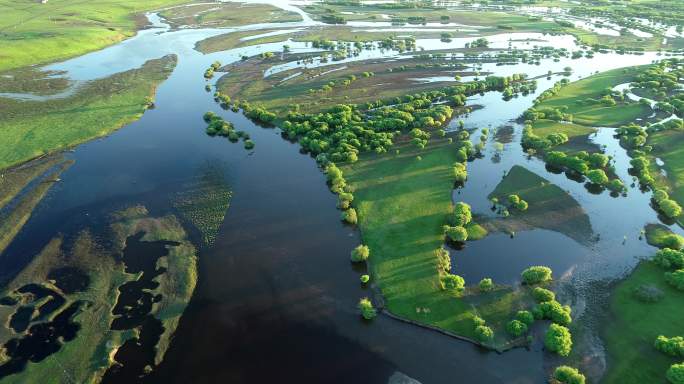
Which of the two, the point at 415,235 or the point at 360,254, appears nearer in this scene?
the point at 360,254

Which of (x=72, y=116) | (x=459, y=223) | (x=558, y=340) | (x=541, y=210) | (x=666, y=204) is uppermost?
(x=72, y=116)

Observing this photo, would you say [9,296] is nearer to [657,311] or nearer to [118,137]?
[118,137]

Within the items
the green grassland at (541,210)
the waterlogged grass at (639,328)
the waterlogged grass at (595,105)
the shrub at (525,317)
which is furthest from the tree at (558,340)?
the waterlogged grass at (595,105)

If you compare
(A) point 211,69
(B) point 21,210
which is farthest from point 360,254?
(A) point 211,69

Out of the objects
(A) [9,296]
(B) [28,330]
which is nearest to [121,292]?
(B) [28,330]

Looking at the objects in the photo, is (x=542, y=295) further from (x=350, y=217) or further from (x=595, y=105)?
(x=595, y=105)

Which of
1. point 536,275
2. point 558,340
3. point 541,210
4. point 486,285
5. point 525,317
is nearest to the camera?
point 558,340
